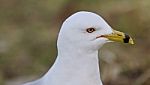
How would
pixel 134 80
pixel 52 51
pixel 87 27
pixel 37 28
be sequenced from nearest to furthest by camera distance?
1. pixel 87 27
2. pixel 134 80
3. pixel 52 51
4. pixel 37 28

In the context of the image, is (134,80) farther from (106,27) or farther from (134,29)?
(106,27)

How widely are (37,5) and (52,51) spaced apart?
0.70 m

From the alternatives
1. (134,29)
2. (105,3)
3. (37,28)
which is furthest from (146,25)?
(37,28)

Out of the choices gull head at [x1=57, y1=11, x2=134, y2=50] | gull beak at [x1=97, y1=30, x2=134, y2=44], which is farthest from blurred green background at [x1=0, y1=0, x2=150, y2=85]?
gull head at [x1=57, y1=11, x2=134, y2=50]

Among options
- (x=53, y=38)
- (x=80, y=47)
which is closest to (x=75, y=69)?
(x=80, y=47)

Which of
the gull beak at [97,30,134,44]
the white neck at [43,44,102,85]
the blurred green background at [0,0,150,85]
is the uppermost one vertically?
the gull beak at [97,30,134,44]

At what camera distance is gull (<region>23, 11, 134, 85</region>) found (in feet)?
9.57

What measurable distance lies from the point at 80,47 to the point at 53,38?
1.98 m

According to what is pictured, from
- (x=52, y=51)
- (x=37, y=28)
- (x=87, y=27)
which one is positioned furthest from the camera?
(x=37, y=28)

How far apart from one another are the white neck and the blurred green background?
1.38 metres

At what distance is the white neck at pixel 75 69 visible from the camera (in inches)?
118

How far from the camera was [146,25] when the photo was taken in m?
4.86

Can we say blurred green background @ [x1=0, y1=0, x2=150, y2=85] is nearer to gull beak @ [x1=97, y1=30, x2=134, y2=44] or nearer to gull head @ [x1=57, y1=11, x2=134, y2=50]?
gull beak @ [x1=97, y1=30, x2=134, y2=44]

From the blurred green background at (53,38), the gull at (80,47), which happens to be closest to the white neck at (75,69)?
the gull at (80,47)
